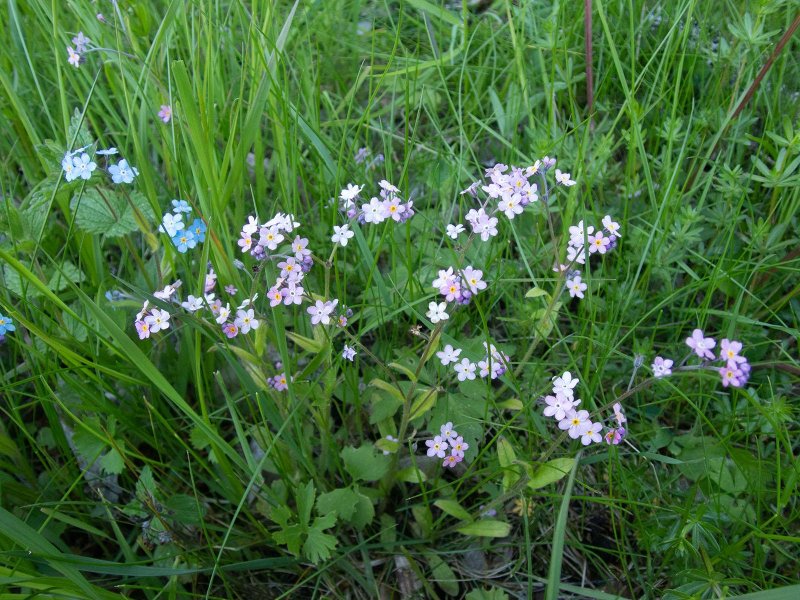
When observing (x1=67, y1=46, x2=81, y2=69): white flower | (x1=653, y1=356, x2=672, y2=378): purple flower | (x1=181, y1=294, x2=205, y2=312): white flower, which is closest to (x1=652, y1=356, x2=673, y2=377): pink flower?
(x1=653, y1=356, x2=672, y2=378): purple flower

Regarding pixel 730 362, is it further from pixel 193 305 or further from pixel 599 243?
pixel 193 305

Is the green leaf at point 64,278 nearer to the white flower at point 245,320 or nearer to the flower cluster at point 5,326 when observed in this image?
the flower cluster at point 5,326

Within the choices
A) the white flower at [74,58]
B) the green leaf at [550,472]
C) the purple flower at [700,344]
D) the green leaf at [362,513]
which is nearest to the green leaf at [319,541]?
the green leaf at [362,513]

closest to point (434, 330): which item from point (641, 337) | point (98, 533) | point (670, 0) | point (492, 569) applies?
point (492, 569)

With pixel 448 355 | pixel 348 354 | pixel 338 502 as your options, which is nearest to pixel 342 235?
pixel 348 354

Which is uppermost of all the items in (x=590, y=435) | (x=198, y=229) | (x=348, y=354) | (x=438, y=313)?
(x=198, y=229)

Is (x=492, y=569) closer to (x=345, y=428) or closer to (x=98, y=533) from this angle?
(x=345, y=428)
